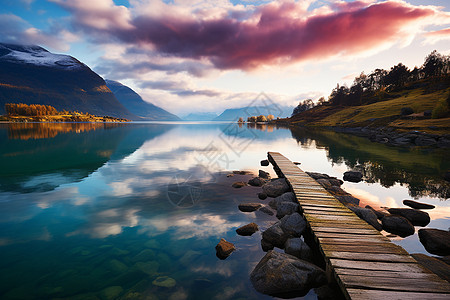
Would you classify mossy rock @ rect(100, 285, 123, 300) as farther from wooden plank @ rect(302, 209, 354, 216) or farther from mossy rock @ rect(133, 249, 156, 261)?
wooden plank @ rect(302, 209, 354, 216)

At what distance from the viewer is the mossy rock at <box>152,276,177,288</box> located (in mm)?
7852

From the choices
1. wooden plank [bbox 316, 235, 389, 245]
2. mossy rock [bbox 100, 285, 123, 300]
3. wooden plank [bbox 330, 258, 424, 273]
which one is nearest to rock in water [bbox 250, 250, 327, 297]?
wooden plank [bbox 330, 258, 424, 273]

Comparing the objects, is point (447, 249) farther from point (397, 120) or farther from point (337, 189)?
point (397, 120)

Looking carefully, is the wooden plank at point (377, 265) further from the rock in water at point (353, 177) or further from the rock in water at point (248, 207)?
the rock in water at point (353, 177)

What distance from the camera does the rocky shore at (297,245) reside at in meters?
7.48

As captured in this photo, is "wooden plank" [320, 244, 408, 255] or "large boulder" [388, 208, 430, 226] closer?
"wooden plank" [320, 244, 408, 255]

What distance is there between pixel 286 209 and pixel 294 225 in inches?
95.6

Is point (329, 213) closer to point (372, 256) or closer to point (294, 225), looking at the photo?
point (294, 225)

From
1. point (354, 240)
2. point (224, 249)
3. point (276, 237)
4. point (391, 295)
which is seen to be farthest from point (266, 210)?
point (391, 295)

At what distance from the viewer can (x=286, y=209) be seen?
13.4 metres

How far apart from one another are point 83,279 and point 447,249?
633 inches

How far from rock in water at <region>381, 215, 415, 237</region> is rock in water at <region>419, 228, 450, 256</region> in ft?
2.35

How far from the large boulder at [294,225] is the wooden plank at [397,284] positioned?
4277 mm

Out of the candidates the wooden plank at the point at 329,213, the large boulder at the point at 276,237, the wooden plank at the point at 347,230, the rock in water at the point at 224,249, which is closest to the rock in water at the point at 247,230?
the large boulder at the point at 276,237
